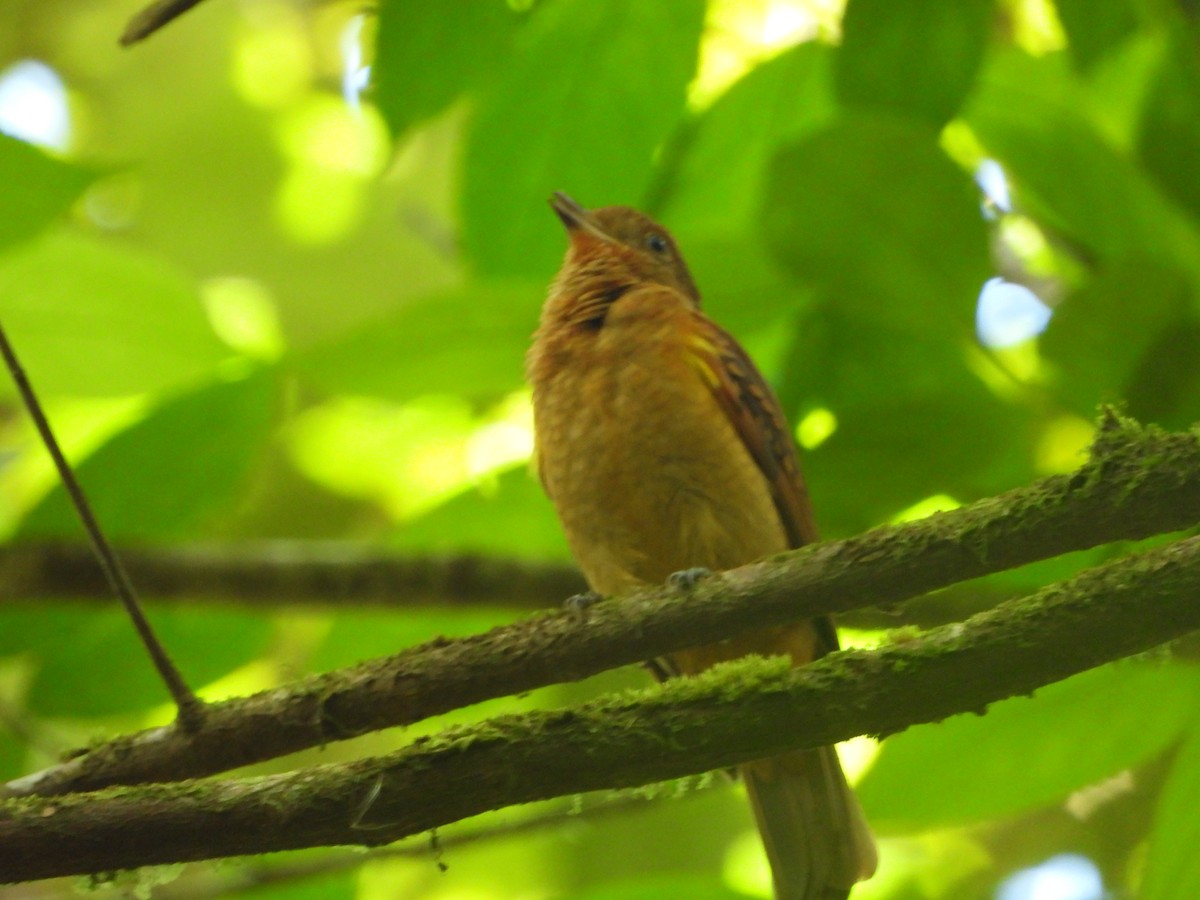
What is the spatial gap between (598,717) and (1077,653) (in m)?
0.80

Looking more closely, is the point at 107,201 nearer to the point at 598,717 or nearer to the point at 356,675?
the point at 356,675

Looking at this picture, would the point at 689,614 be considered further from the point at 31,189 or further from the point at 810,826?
the point at 810,826

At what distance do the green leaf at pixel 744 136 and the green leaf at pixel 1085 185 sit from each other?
44 centimetres

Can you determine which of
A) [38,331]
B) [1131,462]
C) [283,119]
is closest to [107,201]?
[283,119]

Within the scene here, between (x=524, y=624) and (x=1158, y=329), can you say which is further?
(x=1158, y=329)

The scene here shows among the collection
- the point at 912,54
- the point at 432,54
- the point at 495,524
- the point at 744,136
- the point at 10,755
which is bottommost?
the point at 10,755

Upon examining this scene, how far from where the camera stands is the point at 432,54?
298cm

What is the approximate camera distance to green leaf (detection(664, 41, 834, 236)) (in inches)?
141

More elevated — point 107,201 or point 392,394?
point 107,201

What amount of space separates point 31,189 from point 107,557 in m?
0.82

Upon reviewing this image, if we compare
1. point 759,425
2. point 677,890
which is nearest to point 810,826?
point 677,890

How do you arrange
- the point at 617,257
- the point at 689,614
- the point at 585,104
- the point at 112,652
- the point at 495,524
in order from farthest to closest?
1. the point at 617,257
2. the point at 495,524
3. the point at 112,652
4. the point at 585,104
5. the point at 689,614

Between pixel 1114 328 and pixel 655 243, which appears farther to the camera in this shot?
pixel 655 243

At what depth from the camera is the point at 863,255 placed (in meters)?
3.24
